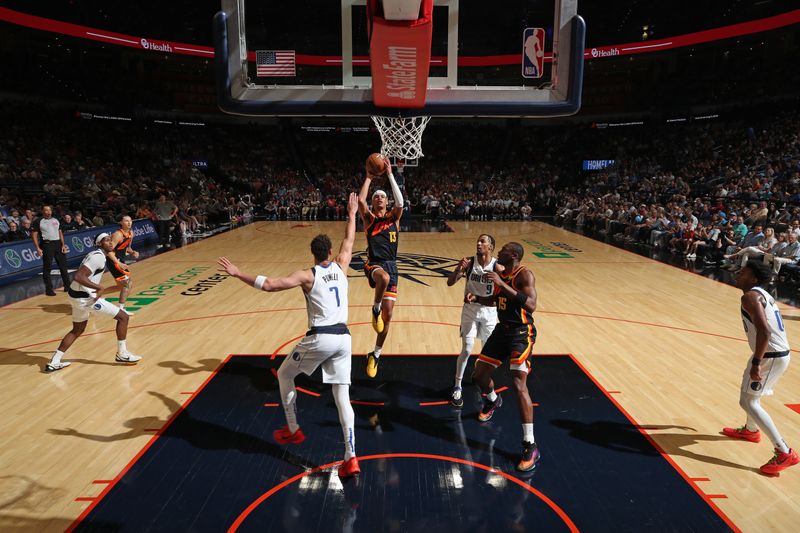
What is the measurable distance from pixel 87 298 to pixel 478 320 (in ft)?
14.9

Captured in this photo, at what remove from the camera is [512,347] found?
4.54 meters

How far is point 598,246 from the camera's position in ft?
57.8

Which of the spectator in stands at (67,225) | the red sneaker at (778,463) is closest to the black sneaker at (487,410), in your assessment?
the red sneaker at (778,463)

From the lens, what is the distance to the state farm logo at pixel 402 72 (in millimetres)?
5445

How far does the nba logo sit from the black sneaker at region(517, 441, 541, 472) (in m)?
4.19

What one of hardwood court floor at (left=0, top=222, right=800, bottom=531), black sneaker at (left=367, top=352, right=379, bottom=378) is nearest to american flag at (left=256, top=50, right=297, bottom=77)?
hardwood court floor at (left=0, top=222, right=800, bottom=531)

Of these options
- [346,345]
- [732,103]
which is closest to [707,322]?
[346,345]

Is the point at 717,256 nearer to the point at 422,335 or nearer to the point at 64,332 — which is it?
the point at 422,335

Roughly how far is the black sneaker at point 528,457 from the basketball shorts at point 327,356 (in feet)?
5.03

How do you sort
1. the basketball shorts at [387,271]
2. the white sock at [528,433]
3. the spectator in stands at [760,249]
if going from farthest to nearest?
the spectator in stands at [760,249] → the basketball shorts at [387,271] → the white sock at [528,433]

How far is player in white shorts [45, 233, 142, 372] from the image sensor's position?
20.2 feet

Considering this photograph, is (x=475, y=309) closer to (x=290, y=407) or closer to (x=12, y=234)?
(x=290, y=407)

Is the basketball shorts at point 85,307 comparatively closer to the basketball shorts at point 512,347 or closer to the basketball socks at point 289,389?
the basketball socks at point 289,389

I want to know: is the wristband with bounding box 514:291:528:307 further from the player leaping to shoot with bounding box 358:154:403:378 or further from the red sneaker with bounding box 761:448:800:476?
the red sneaker with bounding box 761:448:800:476
